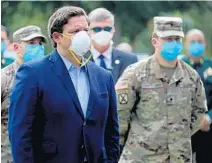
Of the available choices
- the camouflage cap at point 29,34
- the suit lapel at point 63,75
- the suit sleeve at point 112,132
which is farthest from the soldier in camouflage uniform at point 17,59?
the suit lapel at point 63,75

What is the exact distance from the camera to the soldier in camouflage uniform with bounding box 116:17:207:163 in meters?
7.95

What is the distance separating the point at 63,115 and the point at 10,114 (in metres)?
0.43

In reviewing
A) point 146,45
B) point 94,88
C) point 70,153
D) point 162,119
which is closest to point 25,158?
point 70,153

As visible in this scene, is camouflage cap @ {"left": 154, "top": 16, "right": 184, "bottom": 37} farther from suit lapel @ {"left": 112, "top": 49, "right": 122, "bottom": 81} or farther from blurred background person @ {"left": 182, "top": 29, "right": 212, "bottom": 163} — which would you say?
blurred background person @ {"left": 182, "top": 29, "right": 212, "bottom": 163}

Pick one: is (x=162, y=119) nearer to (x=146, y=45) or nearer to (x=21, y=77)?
(x=21, y=77)

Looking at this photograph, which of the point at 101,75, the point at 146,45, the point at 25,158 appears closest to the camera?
the point at 25,158

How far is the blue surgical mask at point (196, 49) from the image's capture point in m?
10.8

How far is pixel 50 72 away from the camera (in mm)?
6293

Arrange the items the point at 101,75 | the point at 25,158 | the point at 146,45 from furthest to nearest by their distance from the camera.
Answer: the point at 146,45, the point at 101,75, the point at 25,158

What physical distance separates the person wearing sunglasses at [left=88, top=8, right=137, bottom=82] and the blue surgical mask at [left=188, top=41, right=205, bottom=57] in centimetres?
109

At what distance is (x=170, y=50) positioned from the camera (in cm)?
816

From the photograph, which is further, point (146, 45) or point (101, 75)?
point (146, 45)

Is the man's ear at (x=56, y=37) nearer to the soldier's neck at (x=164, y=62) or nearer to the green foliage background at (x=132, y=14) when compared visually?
Answer: the soldier's neck at (x=164, y=62)

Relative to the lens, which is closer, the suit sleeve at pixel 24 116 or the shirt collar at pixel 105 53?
the suit sleeve at pixel 24 116
